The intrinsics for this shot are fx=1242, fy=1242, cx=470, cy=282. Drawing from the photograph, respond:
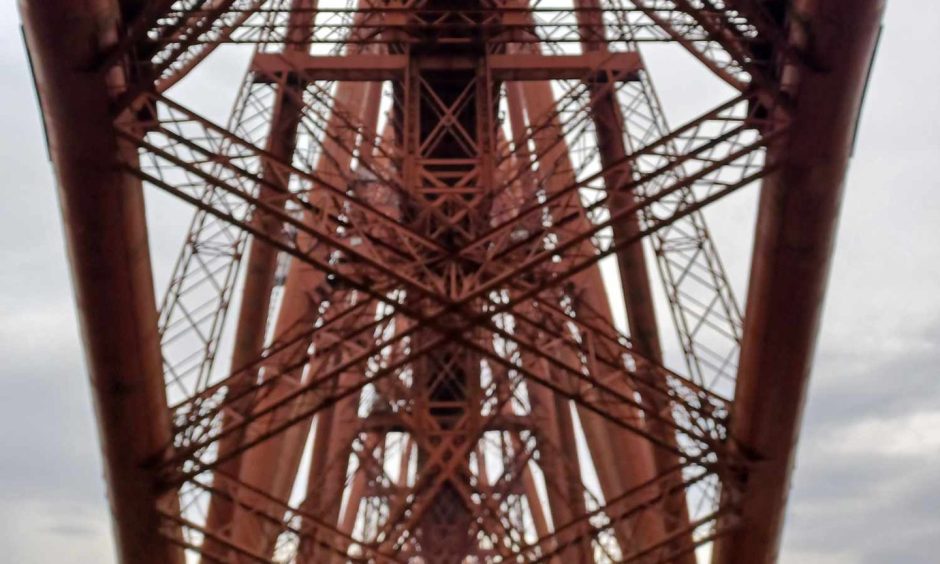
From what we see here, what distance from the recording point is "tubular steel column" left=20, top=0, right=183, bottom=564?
42.9 feet

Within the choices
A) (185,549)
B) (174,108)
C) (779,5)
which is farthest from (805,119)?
(185,549)

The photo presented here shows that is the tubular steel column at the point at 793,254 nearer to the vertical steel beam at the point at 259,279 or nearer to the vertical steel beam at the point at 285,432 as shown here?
the vertical steel beam at the point at 285,432

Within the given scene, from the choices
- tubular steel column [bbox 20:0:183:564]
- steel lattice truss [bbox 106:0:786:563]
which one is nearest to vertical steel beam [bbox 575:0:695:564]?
steel lattice truss [bbox 106:0:786:563]

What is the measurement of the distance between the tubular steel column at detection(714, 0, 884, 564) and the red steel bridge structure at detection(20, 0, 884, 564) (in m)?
0.04

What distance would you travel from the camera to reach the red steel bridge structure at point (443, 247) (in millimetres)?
14125

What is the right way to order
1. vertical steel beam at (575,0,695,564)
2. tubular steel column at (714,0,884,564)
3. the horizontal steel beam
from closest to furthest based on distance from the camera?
1. tubular steel column at (714,0,884,564)
2. vertical steel beam at (575,0,695,564)
3. the horizontal steel beam

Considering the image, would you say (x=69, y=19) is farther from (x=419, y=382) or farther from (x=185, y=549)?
(x=419, y=382)

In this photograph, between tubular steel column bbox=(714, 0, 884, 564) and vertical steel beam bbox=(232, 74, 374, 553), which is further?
vertical steel beam bbox=(232, 74, 374, 553)

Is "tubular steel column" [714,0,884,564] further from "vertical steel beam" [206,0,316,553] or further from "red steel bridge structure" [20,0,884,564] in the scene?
"vertical steel beam" [206,0,316,553]

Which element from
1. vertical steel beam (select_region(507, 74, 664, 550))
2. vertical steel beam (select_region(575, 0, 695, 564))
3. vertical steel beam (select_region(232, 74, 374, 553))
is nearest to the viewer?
vertical steel beam (select_region(232, 74, 374, 553))

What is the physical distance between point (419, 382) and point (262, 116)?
557 cm

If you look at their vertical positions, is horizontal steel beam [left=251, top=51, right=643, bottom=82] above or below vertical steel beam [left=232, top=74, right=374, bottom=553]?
above

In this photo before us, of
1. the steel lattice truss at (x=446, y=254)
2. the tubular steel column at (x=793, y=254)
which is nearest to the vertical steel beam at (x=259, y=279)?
the steel lattice truss at (x=446, y=254)

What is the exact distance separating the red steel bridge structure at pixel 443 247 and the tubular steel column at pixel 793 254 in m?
0.04
